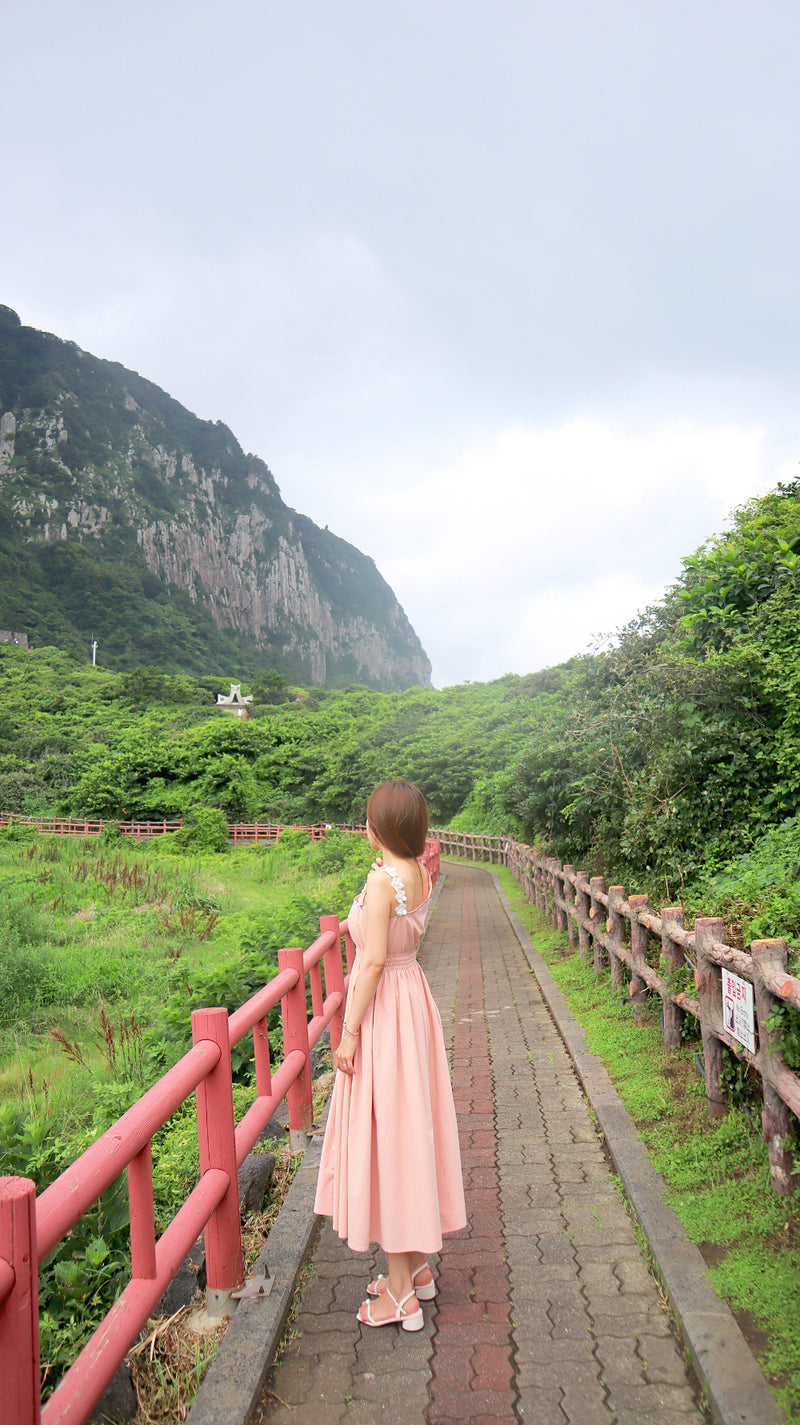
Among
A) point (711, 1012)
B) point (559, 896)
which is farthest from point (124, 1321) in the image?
point (559, 896)

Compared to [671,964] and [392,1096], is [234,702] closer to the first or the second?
[671,964]

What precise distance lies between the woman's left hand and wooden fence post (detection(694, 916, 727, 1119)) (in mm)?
2052

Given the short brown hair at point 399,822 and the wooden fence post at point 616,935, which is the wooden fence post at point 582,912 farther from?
the short brown hair at point 399,822

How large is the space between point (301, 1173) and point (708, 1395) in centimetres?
196

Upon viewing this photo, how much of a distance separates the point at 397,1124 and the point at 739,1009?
1.71 metres

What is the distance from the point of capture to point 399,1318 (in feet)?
8.57

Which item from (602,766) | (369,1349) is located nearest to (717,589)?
(602,766)

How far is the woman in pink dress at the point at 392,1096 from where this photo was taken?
2570 mm

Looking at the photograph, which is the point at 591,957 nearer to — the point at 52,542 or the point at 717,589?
the point at 717,589

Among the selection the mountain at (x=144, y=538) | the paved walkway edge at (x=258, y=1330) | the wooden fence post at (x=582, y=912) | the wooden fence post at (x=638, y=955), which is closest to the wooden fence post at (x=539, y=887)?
the wooden fence post at (x=582, y=912)

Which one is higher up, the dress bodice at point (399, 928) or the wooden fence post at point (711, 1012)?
the dress bodice at point (399, 928)

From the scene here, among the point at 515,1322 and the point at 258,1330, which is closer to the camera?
the point at 258,1330

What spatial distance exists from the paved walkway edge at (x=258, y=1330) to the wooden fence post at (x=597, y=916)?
4.21 metres

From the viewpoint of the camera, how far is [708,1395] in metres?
2.20
